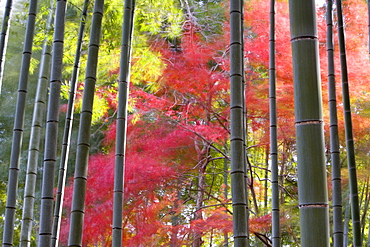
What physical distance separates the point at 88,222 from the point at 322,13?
4.48 metres

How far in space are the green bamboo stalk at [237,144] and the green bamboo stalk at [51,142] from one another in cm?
87

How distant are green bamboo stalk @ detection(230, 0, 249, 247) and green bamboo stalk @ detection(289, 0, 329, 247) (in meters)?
0.66

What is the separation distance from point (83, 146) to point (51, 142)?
6.5 inches

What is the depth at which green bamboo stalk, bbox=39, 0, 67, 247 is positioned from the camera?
90.6 inches

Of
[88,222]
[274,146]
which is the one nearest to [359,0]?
[274,146]

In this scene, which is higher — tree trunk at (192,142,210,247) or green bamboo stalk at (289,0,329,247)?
tree trunk at (192,142,210,247)

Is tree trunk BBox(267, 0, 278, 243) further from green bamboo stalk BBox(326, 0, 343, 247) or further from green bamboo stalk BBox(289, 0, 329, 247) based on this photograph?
green bamboo stalk BBox(289, 0, 329, 247)

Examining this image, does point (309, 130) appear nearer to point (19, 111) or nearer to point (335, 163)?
point (335, 163)

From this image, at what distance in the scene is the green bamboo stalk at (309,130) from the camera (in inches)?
55.0

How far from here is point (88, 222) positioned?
7.01 m

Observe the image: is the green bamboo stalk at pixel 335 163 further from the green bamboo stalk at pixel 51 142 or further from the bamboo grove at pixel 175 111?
the green bamboo stalk at pixel 51 142

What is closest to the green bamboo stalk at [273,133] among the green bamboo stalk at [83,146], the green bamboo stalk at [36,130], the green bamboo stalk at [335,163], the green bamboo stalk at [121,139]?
the green bamboo stalk at [335,163]

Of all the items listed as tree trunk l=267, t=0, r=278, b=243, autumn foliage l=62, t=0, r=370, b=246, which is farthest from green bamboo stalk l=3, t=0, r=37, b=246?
autumn foliage l=62, t=0, r=370, b=246

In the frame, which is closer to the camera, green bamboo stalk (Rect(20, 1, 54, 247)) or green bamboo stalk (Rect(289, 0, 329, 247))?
green bamboo stalk (Rect(289, 0, 329, 247))
